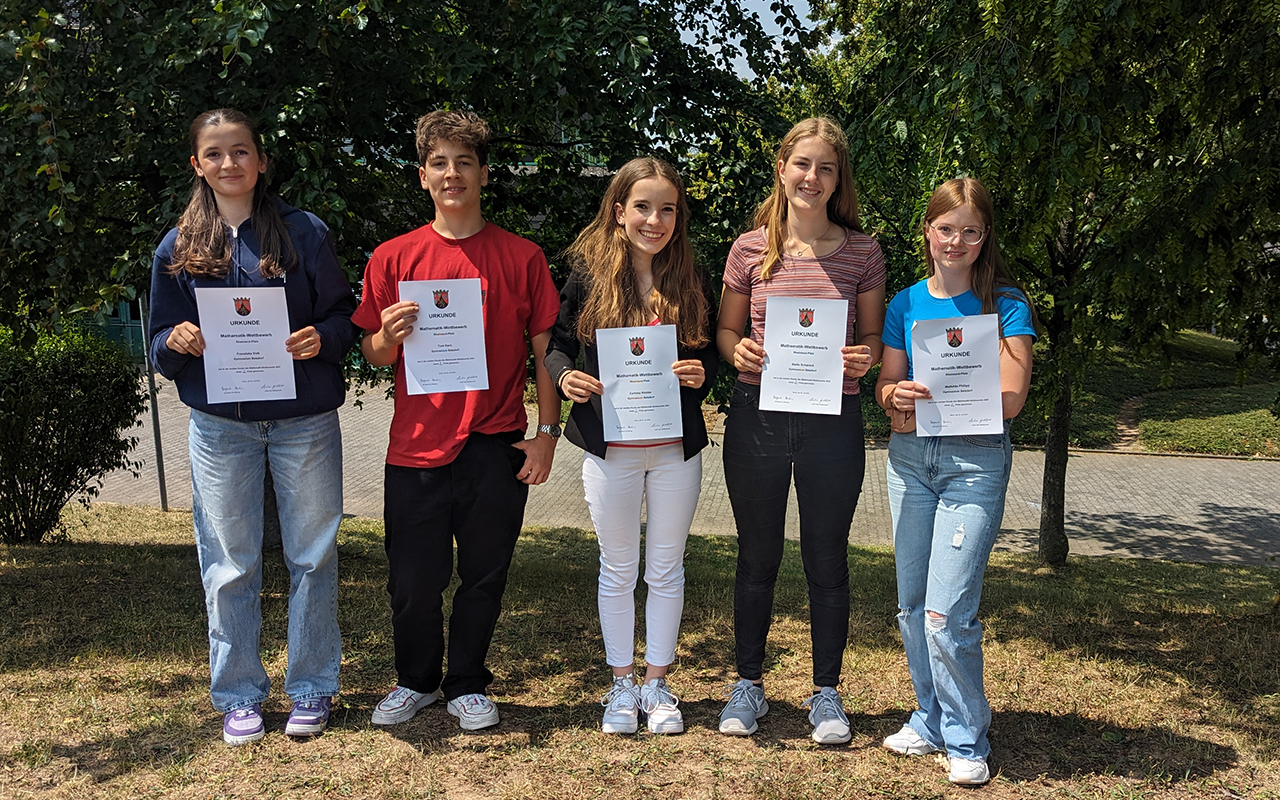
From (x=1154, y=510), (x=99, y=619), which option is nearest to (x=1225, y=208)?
(x=99, y=619)

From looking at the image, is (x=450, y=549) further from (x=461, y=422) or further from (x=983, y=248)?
(x=983, y=248)

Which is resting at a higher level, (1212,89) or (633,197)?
(1212,89)

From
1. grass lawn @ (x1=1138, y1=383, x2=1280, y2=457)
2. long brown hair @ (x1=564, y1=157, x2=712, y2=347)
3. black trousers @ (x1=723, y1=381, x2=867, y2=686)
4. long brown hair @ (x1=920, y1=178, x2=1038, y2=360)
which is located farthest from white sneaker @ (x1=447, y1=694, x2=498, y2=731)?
grass lawn @ (x1=1138, y1=383, x2=1280, y2=457)

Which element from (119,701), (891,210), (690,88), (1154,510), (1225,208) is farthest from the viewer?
(1154,510)

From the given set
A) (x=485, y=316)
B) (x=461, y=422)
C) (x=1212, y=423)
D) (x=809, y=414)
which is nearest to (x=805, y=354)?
(x=809, y=414)

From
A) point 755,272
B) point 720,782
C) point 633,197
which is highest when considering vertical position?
point 633,197

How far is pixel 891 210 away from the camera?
24.0 feet

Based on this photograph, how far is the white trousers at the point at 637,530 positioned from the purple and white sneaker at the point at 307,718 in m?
1.15

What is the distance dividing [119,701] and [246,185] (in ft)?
7.50

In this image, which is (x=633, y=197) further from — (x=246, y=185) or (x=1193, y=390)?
(x=1193, y=390)

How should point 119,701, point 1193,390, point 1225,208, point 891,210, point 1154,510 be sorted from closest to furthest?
point 119,701, point 1225,208, point 891,210, point 1154,510, point 1193,390

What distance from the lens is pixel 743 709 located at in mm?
3803

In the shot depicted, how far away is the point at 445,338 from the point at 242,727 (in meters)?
1.68

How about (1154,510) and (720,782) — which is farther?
(1154,510)
